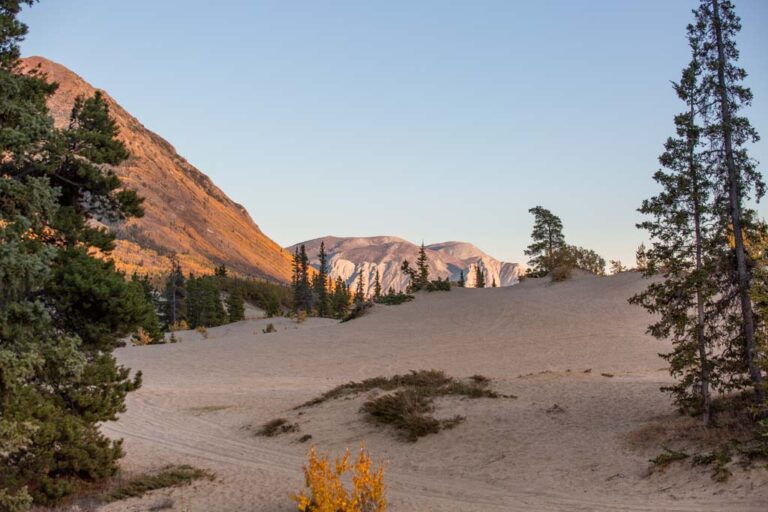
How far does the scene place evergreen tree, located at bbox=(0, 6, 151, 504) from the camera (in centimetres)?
950

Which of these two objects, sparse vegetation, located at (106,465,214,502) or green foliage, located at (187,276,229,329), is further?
green foliage, located at (187,276,229,329)

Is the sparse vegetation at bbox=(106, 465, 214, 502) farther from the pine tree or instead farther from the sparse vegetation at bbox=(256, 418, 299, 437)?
the pine tree

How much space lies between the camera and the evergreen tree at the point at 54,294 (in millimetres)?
9500

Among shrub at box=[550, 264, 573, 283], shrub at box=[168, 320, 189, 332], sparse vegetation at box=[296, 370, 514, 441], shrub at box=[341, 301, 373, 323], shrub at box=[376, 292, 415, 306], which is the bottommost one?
sparse vegetation at box=[296, 370, 514, 441]

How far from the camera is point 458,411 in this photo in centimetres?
1898

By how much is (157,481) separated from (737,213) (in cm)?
1398

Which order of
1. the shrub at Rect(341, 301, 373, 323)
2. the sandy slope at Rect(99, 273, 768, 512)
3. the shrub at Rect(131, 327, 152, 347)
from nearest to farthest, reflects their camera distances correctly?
the sandy slope at Rect(99, 273, 768, 512) < the shrub at Rect(341, 301, 373, 323) < the shrub at Rect(131, 327, 152, 347)

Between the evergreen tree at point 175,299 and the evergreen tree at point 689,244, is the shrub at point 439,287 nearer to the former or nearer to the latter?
the evergreen tree at point 175,299

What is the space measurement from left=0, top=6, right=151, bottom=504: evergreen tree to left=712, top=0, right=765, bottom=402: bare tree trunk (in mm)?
12276

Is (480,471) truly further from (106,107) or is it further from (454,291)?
(454,291)

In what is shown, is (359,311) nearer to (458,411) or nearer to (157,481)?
(458,411)

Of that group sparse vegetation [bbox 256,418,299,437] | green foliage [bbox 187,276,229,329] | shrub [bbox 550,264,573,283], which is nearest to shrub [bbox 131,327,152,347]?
green foliage [bbox 187,276,229,329]

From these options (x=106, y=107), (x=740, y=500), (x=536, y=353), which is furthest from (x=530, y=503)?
(x=536, y=353)

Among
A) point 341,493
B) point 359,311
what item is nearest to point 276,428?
point 341,493
